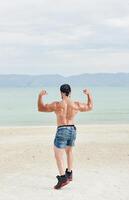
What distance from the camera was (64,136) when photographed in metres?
10.3

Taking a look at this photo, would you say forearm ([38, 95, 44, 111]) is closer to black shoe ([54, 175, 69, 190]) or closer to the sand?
black shoe ([54, 175, 69, 190])

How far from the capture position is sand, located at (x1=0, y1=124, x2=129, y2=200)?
33.5ft

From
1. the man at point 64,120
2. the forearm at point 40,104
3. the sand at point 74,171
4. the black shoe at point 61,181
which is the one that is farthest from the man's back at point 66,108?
the sand at point 74,171

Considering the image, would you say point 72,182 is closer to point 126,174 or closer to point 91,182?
point 91,182

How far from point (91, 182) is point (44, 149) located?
622 cm

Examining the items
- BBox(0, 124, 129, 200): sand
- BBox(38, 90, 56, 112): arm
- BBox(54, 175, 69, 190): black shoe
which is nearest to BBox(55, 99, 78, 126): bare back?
BBox(38, 90, 56, 112): arm

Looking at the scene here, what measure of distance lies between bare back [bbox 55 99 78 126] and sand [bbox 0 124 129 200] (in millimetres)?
1270

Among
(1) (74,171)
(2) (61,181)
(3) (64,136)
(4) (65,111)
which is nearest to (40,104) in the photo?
(4) (65,111)

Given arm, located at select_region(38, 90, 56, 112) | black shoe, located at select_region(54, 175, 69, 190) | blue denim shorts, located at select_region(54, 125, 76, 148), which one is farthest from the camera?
black shoe, located at select_region(54, 175, 69, 190)

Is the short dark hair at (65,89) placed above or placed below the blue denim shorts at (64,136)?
above

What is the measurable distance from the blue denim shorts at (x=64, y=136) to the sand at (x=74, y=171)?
34.5 inches

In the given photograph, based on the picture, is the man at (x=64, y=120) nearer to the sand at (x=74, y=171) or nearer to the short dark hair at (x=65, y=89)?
the short dark hair at (x=65, y=89)

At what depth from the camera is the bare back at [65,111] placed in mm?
10344

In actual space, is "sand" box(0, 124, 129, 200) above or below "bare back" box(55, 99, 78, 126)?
below
